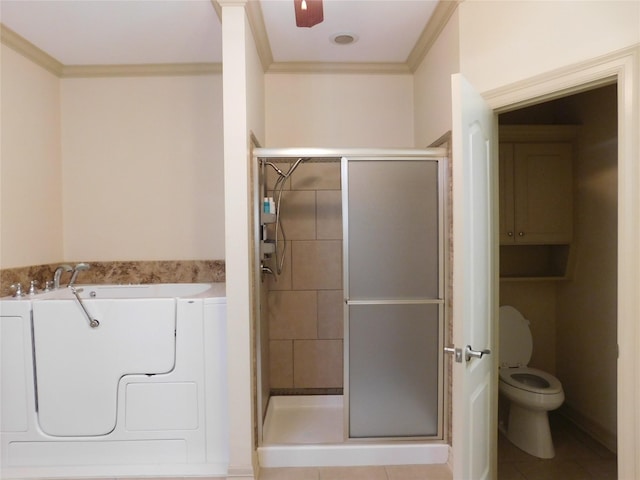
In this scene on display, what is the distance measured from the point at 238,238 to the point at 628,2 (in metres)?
1.91

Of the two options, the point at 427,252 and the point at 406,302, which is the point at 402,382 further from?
the point at 427,252

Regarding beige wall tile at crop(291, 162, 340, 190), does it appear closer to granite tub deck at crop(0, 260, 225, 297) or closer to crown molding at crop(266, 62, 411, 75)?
crown molding at crop(266, 62, 411, 75)

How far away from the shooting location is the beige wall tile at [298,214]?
2.68 m

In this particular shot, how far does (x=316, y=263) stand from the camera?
8.87 ft

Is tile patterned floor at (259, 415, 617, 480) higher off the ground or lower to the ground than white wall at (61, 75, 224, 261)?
lower

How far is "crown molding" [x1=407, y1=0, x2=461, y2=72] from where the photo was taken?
1909mm

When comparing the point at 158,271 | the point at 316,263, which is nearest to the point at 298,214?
the point at 316,263

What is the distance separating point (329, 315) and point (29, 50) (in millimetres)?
2851

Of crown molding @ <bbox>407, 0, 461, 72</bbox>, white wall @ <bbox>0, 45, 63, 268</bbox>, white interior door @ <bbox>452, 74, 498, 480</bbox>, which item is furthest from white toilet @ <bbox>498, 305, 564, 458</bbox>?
white wall @ <bbox>0, 45, 63, 268</bbox>

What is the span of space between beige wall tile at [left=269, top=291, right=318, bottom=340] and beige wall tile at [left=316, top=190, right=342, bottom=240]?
494 mm

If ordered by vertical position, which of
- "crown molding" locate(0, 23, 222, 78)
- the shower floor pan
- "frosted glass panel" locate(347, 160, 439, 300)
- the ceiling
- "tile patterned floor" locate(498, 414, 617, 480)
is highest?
the ceiling

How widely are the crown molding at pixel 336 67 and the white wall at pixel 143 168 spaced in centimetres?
51

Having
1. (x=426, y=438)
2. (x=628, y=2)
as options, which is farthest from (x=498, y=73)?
(x=426, y=438)

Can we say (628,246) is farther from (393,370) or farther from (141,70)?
(141,70)
